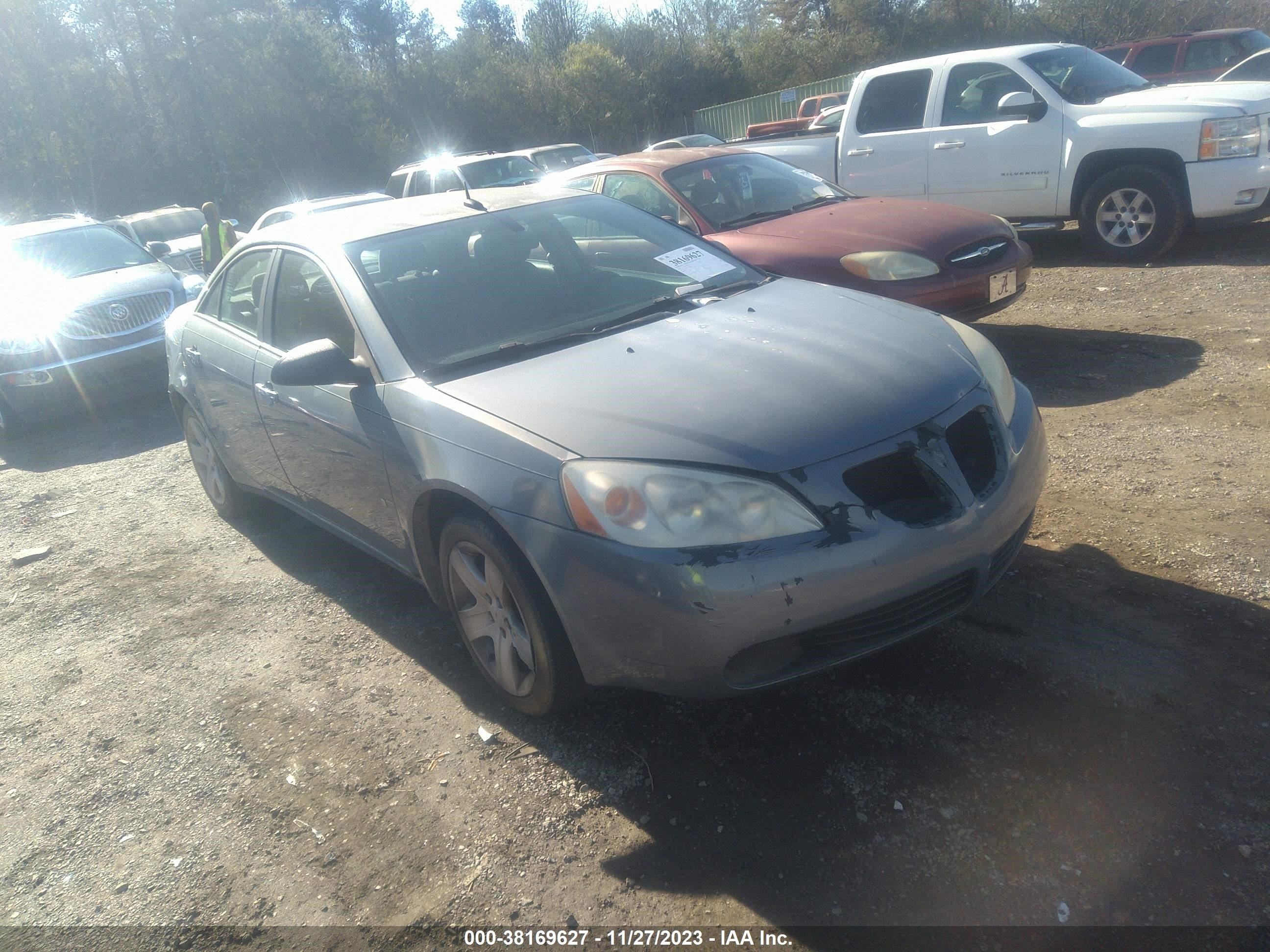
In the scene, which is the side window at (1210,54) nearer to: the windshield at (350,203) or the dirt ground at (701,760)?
the windshield at (350,203)

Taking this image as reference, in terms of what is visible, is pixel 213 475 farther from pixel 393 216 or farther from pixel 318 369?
pixel 318 369

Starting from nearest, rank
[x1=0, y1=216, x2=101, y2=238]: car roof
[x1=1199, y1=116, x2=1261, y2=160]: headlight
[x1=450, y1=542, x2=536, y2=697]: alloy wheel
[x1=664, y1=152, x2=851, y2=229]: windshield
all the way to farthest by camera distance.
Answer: [x1=450, y1=542, x2=536, y2=697]: alloy wheel → [x1=664, y1=152, x2=851, y2=229]: windshield → [x1=1199, y1=116, x2=1261, y2=160]: headlight → [x1=0, y1=216, x2=101, y2=238]: car roof

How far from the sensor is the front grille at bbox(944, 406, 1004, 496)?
2.84 m

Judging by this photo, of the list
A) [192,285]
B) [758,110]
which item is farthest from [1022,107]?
[758,110]

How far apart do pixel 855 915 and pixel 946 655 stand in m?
1.16

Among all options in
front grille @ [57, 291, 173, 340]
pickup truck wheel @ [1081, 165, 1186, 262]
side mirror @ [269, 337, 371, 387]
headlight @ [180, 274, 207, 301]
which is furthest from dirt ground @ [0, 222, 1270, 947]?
headlight @ [180, 274, 207, 301]

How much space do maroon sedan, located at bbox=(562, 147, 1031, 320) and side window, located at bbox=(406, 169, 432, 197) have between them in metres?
7.73

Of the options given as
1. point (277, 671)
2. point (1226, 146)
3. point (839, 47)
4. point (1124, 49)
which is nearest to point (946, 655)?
point (277, 671)

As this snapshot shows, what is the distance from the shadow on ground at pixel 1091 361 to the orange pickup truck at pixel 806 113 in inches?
520

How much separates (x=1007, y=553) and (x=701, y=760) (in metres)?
1.15

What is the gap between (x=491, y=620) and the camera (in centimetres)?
314

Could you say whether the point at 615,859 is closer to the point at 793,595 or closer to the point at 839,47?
the point at 793,595

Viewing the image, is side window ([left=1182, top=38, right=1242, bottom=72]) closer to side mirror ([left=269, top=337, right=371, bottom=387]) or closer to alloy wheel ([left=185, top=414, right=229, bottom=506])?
alloy wheel ([left=185, top=414, right=229, bottom=506])

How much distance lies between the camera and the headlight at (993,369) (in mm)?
3096
